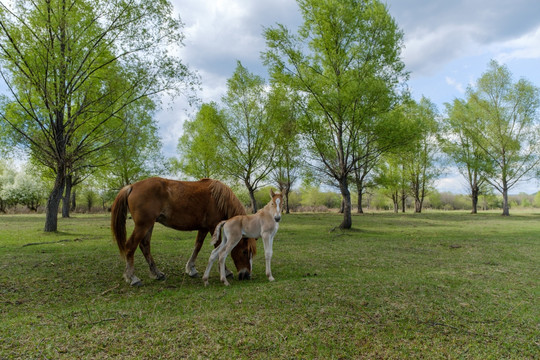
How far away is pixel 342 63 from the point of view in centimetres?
1673

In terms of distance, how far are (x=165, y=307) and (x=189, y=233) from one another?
1110 cm

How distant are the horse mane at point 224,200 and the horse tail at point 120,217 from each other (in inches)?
69.3

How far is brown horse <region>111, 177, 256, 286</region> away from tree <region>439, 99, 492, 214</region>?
3726 centimetres

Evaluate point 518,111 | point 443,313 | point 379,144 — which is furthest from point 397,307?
point 518,111

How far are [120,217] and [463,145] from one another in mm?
42147

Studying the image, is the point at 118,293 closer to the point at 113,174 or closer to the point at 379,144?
the point at 379,144

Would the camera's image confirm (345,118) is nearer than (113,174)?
Yes

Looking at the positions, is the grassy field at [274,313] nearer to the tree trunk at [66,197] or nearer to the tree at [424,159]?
the tree trunk at [66,197]

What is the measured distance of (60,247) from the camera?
981 cm

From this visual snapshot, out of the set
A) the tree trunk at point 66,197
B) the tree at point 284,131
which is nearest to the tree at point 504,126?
the tree at point 284,131

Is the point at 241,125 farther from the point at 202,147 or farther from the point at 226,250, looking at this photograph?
the point at 226,250

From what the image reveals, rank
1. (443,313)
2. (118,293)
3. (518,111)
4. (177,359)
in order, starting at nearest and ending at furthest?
(177,359) → (443,313) → (118,293) → (518,111)

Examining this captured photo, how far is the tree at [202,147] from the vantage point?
2736 centimetres

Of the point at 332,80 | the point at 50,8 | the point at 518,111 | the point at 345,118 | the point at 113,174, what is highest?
the point at 518,111
